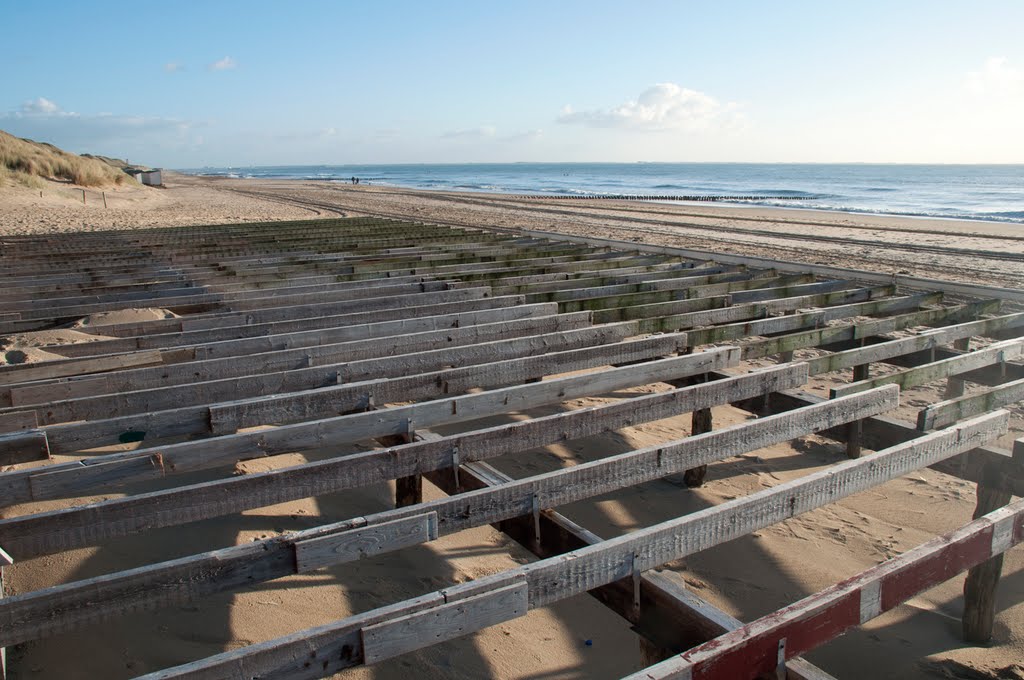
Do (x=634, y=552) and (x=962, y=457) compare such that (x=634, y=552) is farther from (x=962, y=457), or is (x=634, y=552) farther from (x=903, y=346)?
(x=903, y=346)

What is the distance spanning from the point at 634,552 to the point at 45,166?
1802 inches

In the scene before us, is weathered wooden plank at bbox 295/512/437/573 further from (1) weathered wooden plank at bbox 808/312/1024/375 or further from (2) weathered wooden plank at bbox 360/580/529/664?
(1) weathered wooden plank at bbox 808/312/1024/375

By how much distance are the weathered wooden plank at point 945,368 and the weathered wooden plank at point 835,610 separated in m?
1.40

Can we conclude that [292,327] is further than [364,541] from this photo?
Yes

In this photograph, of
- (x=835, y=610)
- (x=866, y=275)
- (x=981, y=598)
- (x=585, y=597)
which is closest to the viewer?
(x=835, y=610)

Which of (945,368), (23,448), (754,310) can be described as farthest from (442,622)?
(754,310)

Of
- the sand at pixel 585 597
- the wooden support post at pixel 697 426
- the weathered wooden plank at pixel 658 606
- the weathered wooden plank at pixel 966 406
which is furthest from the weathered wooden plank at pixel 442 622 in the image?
the wooden support post at pixel 697 426

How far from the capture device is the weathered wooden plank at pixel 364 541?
2559mm

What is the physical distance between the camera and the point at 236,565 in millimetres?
2484

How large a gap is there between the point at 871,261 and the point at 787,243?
415 centimetres

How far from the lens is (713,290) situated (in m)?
7.75

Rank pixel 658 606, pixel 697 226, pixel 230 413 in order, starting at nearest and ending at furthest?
1. pixel 658 606
2. pixel 230 413
3. pixel 697 226

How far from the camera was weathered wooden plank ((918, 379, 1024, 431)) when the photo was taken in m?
4.05

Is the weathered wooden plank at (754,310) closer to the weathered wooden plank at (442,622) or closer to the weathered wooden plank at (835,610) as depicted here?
the weathered wooden plank at (835,610)
